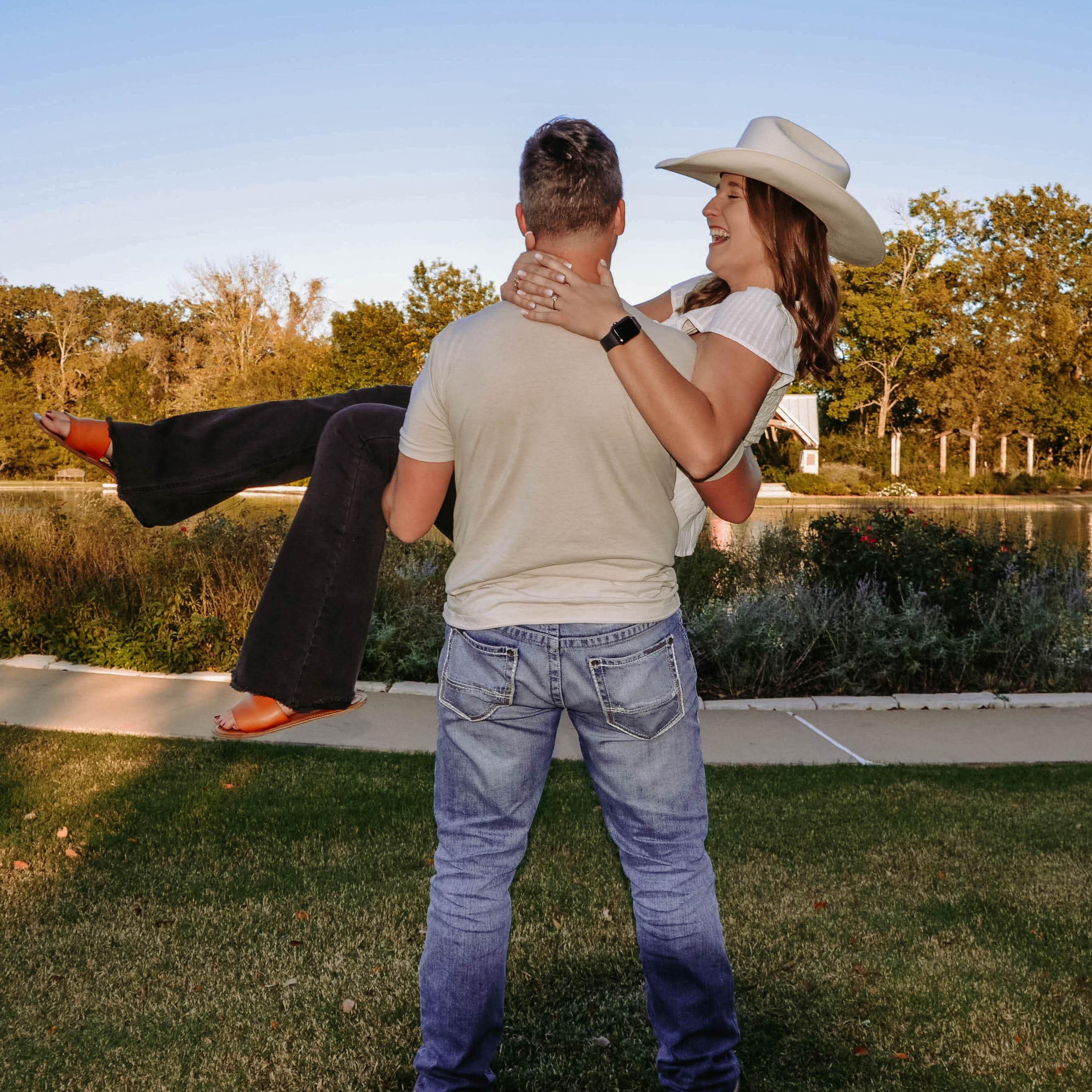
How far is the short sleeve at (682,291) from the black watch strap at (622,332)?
21.6 inches

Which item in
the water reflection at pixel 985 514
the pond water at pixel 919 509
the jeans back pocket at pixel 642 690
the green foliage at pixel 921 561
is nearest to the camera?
the jeans back pocket at pixel 642 690

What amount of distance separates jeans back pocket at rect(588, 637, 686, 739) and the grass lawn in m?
1.38

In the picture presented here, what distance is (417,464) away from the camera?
2.15 m

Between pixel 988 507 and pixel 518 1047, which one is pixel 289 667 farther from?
pixel 988 507

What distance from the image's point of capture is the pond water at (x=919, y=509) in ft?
42.5

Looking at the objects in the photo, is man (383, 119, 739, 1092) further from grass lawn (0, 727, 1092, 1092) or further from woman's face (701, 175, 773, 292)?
grass lawn (0, 727, 1092, 1092)

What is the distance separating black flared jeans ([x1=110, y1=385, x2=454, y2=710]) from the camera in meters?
2.39

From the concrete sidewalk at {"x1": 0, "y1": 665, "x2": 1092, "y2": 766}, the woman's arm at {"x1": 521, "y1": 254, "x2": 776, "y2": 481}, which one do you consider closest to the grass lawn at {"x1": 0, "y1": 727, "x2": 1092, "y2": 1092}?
the concrete sidewalk at {"x1": 0, "y1": 665, "x2": 1092, "y2": 766}

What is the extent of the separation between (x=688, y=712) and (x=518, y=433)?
Answer: 0.67 metres

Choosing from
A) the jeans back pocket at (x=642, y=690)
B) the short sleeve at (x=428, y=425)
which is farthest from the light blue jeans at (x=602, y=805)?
the short sleeve at (x=428, y=425)

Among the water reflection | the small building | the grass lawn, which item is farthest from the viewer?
the small building

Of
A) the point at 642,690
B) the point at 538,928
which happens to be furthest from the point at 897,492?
the point at 642,690

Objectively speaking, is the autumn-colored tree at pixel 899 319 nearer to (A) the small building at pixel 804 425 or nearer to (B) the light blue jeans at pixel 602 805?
(A) the small building at pixel 804 425

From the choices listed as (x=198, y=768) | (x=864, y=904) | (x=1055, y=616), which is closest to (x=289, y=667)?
(x=864, y=904)
